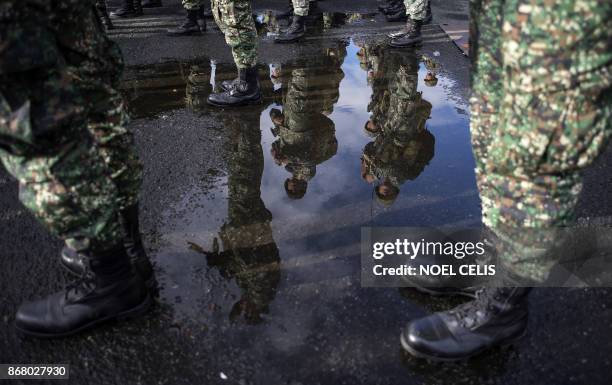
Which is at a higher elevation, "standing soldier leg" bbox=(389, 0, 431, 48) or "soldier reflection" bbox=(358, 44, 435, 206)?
"standing soldier leg" bbox=(389, 0, 431, 48)

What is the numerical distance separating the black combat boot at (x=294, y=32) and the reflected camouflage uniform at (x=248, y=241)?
7.27 feet

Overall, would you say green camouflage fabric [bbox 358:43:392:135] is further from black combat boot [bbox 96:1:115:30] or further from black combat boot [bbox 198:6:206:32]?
black combat boot [bbox 96:1:115:30]

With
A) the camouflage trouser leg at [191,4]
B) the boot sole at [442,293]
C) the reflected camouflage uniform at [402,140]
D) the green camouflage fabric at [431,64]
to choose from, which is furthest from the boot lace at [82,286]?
the camouflage trouser leg at [191,4]

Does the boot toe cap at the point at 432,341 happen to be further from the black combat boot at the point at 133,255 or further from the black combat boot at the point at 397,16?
the black combat boot at the point at 397,16

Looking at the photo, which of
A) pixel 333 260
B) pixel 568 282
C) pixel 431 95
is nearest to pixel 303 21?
pixel 431 95

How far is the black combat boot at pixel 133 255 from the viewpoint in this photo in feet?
5.93

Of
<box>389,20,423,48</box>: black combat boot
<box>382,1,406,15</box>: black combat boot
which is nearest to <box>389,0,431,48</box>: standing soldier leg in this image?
<box>389,20,423,48</box>: black combat boot

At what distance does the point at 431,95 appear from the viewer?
364cm

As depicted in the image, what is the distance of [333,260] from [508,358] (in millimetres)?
774

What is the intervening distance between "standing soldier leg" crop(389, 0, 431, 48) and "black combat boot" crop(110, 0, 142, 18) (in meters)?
3.17

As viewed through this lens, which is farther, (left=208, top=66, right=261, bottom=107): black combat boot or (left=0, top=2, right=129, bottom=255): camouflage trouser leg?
(left=208, top=66, right=261, bottom=107): black combat boot

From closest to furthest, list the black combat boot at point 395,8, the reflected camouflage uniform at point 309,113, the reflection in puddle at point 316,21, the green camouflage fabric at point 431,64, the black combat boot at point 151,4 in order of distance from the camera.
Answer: the reflected camouflage uniform at point 309,113
the green camouflage fabric at point 431,64
the reflection in puddle at point 316,21
the black combat boot at point 395,8
the black combat boot at point 151,4

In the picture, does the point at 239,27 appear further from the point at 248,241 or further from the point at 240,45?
the point at 248,241

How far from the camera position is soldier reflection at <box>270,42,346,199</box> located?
9.04ft
